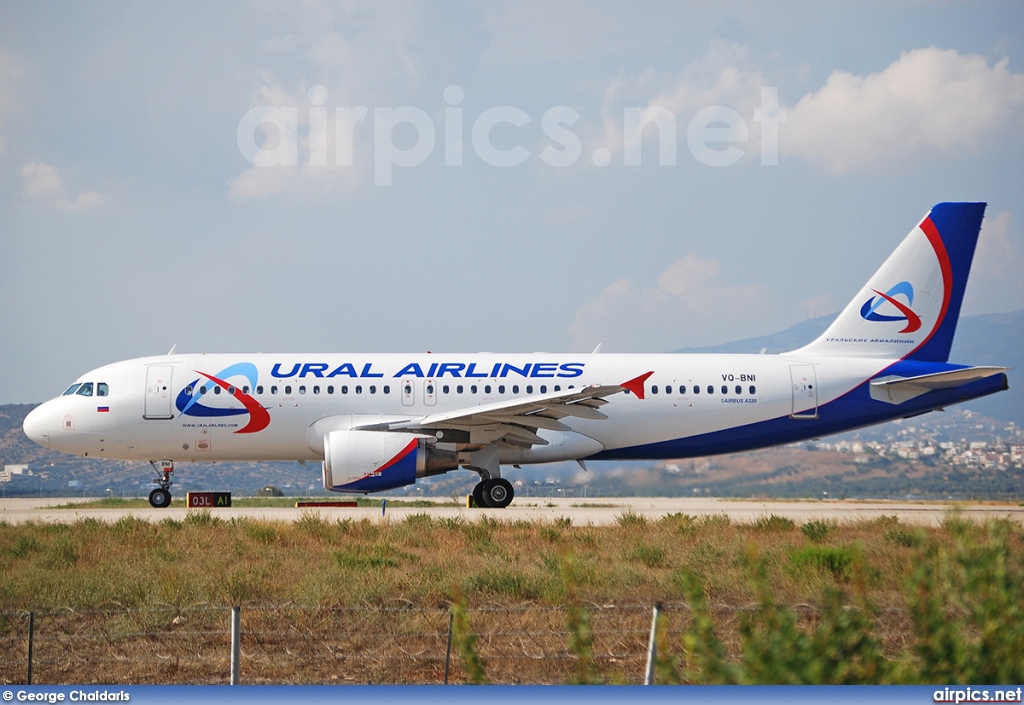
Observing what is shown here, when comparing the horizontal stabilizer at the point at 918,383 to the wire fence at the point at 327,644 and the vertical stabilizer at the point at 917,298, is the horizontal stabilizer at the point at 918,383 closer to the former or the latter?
the vertical stabilizer at the point at 917,298

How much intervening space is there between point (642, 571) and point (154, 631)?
616 cm

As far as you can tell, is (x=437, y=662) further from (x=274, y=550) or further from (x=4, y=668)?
(x=274, y=550)

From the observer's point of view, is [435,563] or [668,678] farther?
[435,563]

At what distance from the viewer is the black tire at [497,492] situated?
23469mm

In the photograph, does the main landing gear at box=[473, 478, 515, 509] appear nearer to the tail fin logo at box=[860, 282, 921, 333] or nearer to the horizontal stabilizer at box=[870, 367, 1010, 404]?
the horizontal stabilizer at box=[870, 367, 1010, 404]

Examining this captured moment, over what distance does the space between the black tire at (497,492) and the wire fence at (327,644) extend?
12.1 meters

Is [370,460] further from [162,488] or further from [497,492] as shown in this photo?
[162,488]

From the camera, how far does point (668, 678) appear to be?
5.51 metres

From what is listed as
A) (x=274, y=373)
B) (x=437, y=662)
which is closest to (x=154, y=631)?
(x=437, y=662)

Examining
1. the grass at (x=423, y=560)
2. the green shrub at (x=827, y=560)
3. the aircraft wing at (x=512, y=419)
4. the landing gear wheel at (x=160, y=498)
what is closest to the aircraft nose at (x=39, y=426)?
the landing gear wheel at (x=160, y=498)

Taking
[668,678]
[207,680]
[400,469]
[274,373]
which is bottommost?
[207,680]

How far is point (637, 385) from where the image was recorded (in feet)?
78.1

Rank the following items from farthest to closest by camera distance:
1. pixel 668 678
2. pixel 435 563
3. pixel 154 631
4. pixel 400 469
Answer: pixel 400 469 < pixel 435 563 < pixel 154 631 < pixel 668 678

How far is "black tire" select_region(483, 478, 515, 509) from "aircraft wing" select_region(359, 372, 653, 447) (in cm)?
103
